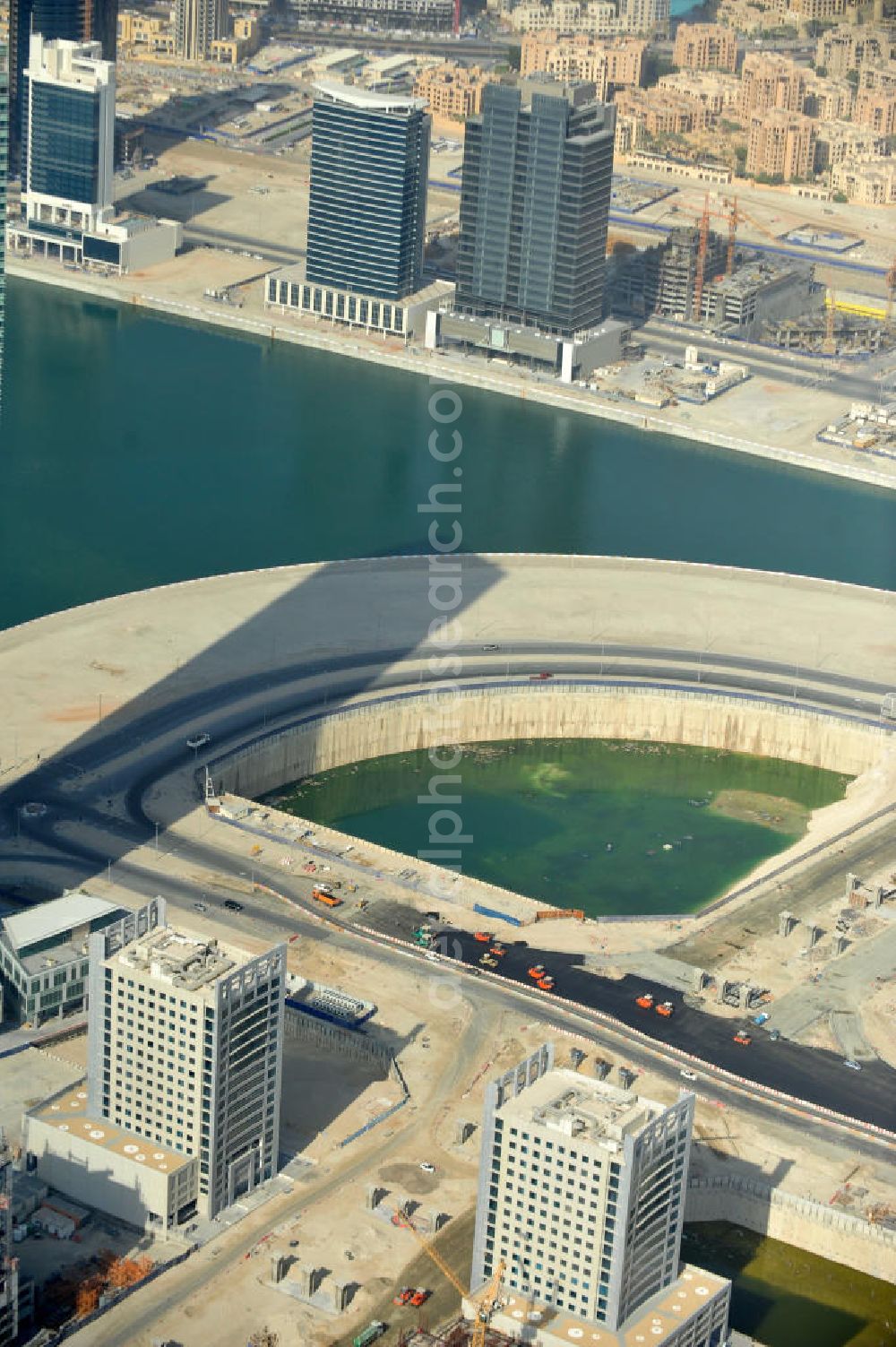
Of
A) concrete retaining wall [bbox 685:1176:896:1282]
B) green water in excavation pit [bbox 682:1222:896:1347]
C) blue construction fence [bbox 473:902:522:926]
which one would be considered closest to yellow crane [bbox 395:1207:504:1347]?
green water in excavation pit [bbox 682:1222:896:1347]

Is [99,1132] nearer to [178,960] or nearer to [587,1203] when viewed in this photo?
[178,960]

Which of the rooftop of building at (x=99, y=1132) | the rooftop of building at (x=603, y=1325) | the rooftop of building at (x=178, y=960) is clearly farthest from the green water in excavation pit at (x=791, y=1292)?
the rooftop of building at (x=178, y=960)

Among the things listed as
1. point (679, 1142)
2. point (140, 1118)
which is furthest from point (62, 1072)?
point (679, 1142)

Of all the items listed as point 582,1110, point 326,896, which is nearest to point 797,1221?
point 582,1110

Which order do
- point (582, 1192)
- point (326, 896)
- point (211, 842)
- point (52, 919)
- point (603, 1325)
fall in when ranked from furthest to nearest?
point (211, 842), point (326, 896), point (52, 919), point (603, 1325), point (582, 1192)

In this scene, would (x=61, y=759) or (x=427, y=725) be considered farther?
(x=427, y=725)

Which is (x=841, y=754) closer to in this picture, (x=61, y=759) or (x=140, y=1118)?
(x=61, y=759)
